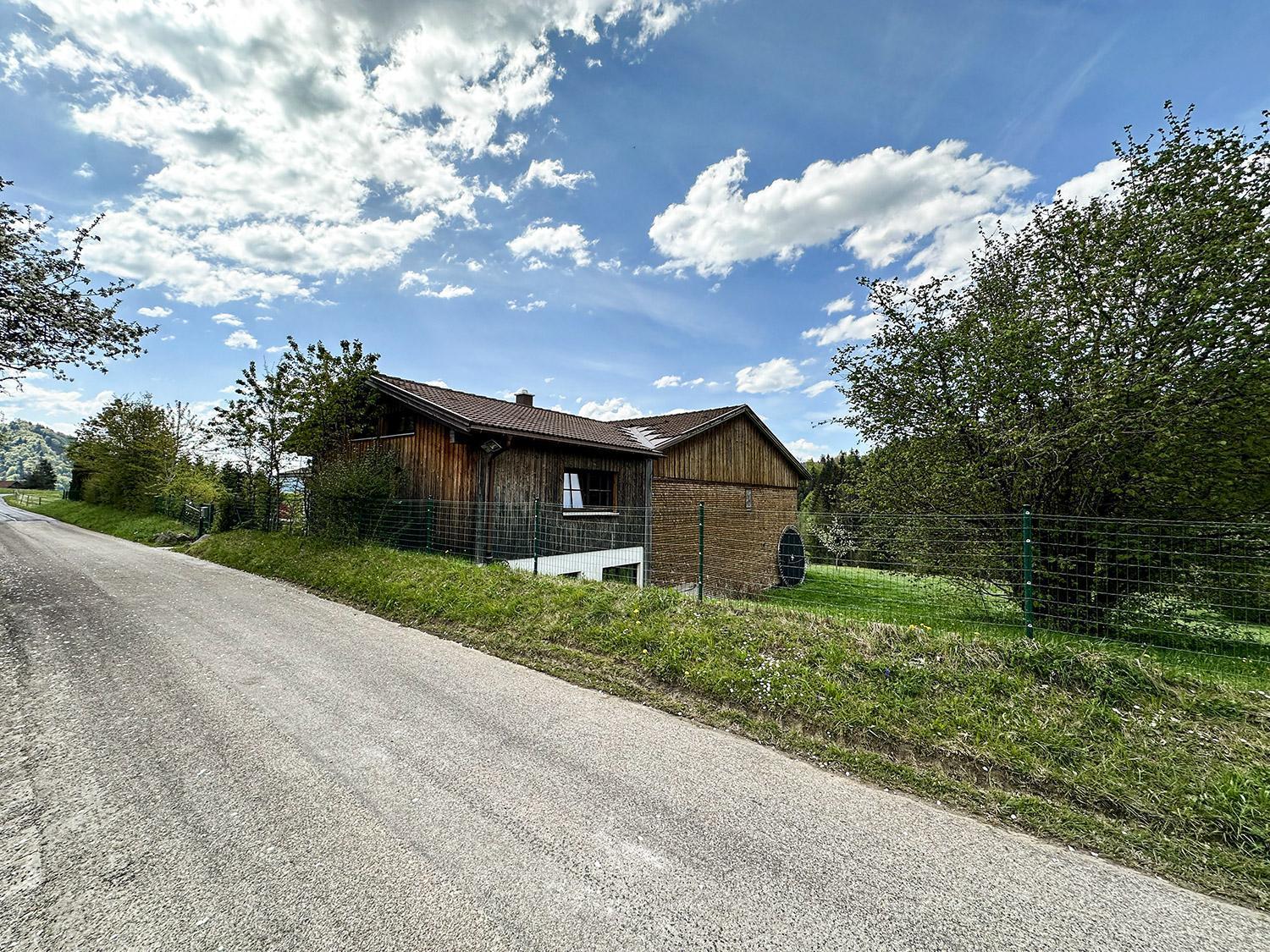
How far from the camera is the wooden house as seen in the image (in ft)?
33.4

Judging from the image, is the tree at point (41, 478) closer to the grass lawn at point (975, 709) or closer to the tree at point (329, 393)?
the tree at point (329, 393)

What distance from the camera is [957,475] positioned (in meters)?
7.32

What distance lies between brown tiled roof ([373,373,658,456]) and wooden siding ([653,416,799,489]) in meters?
1.49

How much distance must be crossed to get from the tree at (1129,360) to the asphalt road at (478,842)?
345cm

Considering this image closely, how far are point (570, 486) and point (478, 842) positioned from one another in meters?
9.89

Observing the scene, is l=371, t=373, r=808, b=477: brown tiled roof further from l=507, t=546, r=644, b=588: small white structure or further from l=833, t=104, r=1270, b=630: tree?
l=833, t=104, r=1270, b=630: tree

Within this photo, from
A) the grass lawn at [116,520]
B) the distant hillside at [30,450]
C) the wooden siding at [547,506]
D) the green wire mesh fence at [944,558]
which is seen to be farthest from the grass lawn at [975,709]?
the distant hillside at [30,450]

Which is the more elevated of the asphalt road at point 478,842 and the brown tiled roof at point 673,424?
the brown tiled roof at point 673,424

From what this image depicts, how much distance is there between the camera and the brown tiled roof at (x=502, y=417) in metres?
10.0

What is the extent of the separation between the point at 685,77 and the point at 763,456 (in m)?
13.1

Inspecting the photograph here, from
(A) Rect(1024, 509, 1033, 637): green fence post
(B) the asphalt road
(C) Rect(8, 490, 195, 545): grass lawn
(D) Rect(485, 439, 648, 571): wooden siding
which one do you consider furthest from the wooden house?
(C) Rect(8, 490, 195, 545): grass lawn

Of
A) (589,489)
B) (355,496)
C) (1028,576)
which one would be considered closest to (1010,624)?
(1028,576)

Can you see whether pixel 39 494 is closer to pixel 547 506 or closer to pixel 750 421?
pixel 547 506

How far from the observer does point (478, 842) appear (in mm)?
2283
